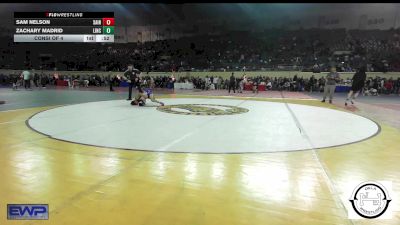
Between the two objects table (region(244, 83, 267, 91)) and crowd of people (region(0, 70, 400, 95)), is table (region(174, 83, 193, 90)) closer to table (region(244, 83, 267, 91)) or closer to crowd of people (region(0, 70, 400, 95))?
crowd of people (region(0, 70, 400, 95))

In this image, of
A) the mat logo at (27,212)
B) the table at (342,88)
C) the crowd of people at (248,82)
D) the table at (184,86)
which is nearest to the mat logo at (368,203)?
the mat logo at (27,212)

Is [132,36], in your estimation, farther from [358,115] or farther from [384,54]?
[358,115]

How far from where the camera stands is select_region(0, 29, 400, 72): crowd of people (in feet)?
81.5

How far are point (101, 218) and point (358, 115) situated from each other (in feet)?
28.8

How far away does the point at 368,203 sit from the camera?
107 inches

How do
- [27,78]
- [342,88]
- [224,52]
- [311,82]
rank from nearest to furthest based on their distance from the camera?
[27,78]
[342,88]
[311,82]
[224,52]

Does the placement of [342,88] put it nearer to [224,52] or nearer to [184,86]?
[184,86]

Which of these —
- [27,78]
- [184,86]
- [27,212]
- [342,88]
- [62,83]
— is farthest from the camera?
[62,83]

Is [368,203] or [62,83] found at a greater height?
[62,83]

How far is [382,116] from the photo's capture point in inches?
363

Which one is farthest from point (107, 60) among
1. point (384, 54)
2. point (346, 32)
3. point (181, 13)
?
point (384, 54)
